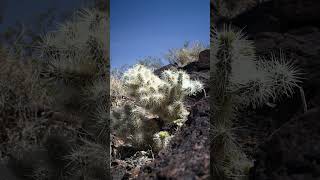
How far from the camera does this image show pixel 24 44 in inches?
123

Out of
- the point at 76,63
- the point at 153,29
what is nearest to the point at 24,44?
the point at 76,63

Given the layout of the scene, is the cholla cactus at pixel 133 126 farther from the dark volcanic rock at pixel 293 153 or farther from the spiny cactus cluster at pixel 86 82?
the dark volcanic rock at pixel 293 153

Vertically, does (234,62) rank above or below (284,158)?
above

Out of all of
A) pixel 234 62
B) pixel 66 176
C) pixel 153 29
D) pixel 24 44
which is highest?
pixel 24 44

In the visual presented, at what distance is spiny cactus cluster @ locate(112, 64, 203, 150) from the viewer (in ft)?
8.05

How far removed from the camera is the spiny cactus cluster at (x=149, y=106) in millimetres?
2453

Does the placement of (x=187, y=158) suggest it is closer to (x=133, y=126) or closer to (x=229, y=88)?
(x=229, y=88)

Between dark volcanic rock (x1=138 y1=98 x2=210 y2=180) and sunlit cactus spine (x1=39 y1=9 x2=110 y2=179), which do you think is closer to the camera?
dark volcanic rock (x1=138 y1=98 x2=210 y2=180)

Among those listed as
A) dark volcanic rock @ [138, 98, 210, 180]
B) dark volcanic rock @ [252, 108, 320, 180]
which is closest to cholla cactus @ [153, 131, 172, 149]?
dark volcanic rock @ [138, 98, 210, 180]

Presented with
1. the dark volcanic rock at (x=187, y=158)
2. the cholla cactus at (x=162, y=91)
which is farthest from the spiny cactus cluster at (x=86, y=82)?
the cholla cactus at (x=162, y=91)

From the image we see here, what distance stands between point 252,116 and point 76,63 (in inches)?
58.9

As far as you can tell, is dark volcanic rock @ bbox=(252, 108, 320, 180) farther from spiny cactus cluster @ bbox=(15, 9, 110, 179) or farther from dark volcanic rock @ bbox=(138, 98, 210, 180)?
spiny cactus cluster @ bbox=(15, 9, 110, 179)

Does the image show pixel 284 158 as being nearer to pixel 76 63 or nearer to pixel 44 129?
pixel 76 63

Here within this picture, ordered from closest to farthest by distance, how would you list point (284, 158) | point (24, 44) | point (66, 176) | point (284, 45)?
point (284, 158)
point (66, 176)
point (284, 45)
point (24, 44)
